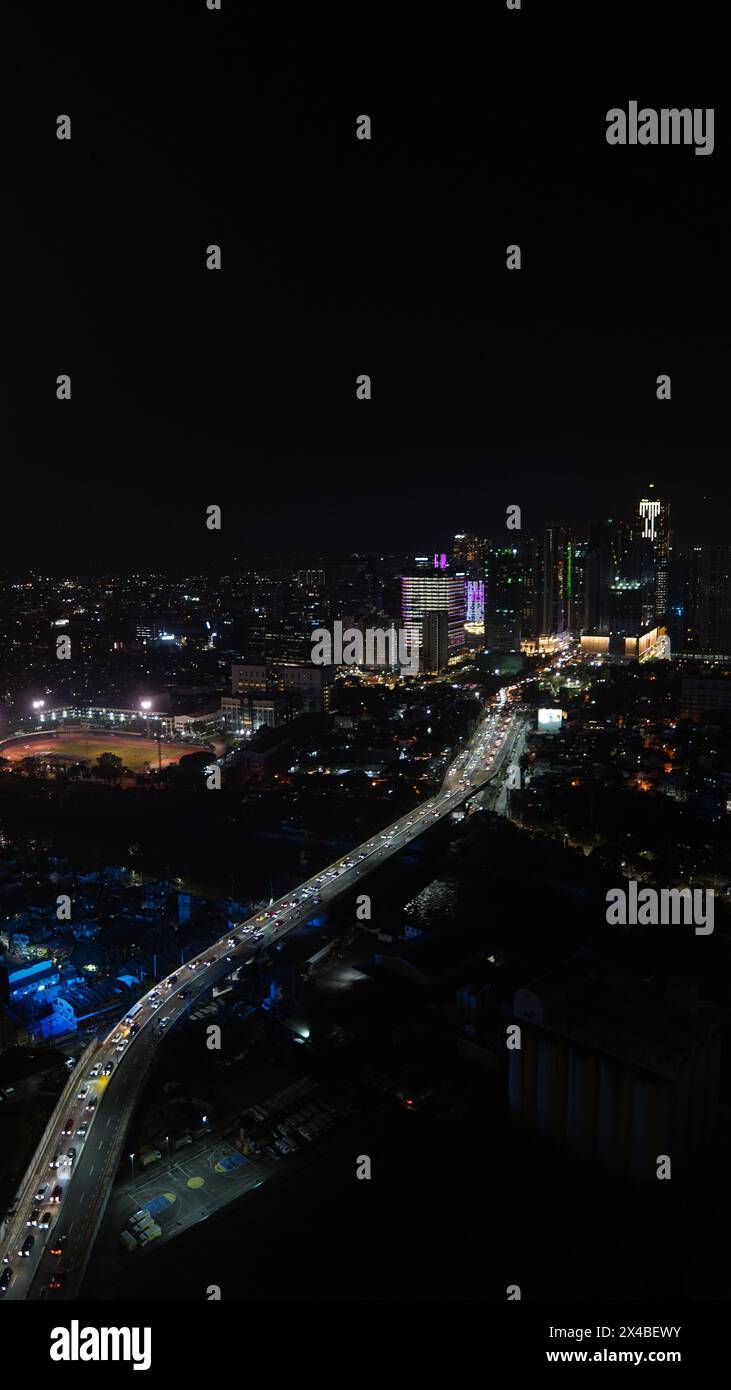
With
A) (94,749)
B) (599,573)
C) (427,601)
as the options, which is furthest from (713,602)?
(94,749)

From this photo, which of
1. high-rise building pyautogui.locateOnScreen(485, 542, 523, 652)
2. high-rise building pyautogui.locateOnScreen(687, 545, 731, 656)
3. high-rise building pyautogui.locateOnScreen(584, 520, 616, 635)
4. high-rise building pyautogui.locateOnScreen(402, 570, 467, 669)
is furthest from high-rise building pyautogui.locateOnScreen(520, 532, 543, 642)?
high-rise building pyautogui.locateOnScreen(687, 545, 731, 656)

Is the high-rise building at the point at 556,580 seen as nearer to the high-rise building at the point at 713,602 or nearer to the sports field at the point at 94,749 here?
the high-rise building at the point at 713,602

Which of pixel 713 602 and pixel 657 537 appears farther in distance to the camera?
pixel 657 537

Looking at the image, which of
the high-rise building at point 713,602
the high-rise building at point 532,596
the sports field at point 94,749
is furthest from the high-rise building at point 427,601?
the sports field at point 94,749

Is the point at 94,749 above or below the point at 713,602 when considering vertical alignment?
below

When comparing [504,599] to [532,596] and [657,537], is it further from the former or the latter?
[657,537]
